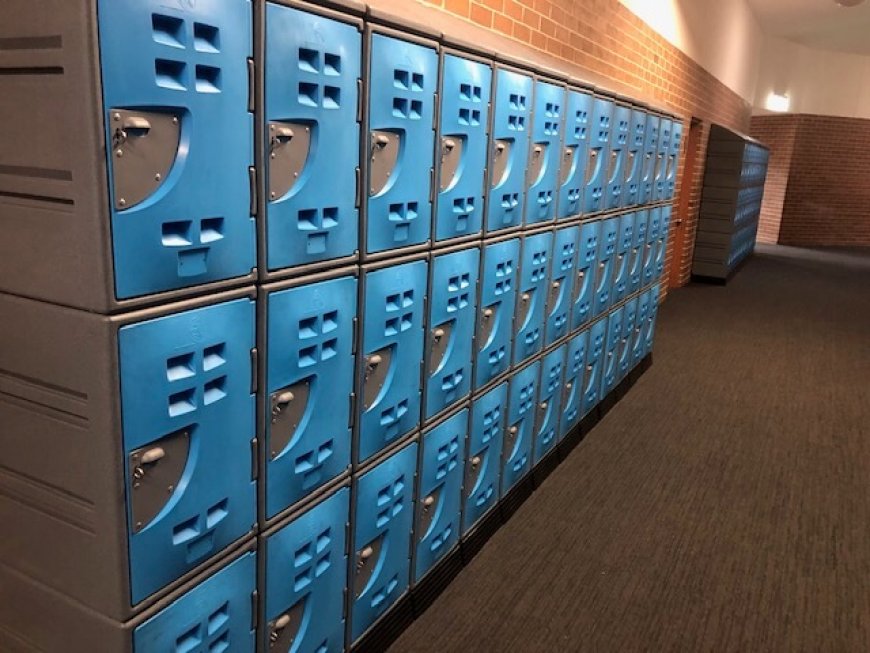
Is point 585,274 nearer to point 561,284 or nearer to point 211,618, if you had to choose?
point 561,284

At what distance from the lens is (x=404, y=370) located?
2.12m

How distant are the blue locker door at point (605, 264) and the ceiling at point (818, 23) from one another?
7.60 metres

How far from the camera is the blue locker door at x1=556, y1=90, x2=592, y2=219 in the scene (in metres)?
3.04

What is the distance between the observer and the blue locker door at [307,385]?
161 centimetres

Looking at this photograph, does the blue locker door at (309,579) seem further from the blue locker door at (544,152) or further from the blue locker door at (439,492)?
the blue locker door at (544,152)

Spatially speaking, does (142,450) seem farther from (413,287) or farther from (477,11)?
(477,11)

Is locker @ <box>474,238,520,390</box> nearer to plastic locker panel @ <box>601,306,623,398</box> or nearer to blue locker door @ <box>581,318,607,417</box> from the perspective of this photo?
blue locker door @ <box>581,318,607,417</box>

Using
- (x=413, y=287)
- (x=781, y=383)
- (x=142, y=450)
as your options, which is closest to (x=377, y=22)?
(x=413, y=287)

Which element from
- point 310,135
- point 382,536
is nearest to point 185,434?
point 310,135

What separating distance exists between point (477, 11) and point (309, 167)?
5.84ft

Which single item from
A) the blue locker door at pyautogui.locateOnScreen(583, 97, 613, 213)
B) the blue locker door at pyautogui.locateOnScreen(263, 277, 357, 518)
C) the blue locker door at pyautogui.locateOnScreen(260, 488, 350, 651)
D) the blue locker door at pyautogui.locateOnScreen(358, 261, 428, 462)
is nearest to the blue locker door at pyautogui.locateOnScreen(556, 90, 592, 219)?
the blue locker door at pyautogui.locateOnScreen(583, 97, 613, 213)

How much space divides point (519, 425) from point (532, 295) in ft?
1.85

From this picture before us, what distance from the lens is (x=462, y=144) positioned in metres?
2.25

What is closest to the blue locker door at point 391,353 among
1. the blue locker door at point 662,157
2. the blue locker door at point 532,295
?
the blue locker door at point 532,295
